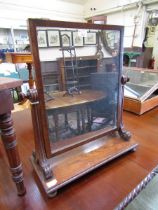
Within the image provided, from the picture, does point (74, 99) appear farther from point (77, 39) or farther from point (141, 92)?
point (141, 92)

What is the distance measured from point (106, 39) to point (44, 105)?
470 millimetres

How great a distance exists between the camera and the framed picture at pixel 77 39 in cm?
68

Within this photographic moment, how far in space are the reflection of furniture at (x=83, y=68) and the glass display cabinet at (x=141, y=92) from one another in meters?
0.69

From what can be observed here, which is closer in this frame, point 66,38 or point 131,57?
point 66,38

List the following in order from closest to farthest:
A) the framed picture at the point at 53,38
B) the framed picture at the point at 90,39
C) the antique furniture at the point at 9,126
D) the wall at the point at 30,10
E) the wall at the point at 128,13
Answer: the antique furniture at the point at 9,126
the framed picture at the point at 53,38
the framed picture at the point at 90,39
the wall at the point at 128,13
the wall at the point at 30,10

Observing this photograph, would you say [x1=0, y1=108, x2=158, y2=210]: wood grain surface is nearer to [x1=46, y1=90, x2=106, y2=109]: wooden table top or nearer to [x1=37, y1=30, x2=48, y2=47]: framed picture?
[x1=46, y1=90, x2=106, y2=109]: wooden table top

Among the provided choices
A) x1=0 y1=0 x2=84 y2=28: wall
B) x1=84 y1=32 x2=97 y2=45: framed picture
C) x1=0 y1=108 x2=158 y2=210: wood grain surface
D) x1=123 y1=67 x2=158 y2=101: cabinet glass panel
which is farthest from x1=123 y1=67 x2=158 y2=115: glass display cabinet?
x1=0 y1=0 x2=84 y2=28: wall

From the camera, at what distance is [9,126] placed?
56cm

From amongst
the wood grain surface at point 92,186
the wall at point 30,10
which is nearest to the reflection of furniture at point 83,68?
the wood grain surface at point 92,186

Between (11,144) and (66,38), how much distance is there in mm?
493

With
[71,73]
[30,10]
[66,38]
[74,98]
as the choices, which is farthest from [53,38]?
[30,10]

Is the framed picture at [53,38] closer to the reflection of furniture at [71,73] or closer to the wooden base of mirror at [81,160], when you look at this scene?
the reflection of furniture at [71,73]

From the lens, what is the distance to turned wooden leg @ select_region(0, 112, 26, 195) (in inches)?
21.6

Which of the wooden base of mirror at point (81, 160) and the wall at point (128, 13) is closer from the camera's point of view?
the wooden base of mirror at point (81, 160)
